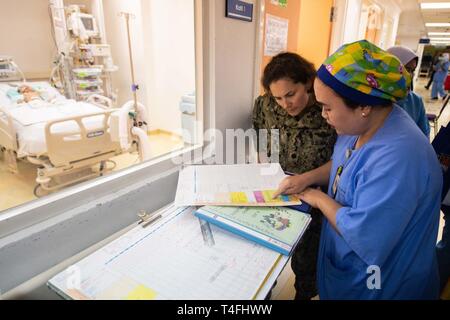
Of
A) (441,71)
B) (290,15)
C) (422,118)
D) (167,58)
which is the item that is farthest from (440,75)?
(290,15)

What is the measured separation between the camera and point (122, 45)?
16.4 feet

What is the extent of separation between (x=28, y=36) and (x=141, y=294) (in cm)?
515

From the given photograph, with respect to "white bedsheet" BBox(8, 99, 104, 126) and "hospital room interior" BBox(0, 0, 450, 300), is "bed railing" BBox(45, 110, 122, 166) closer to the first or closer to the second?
"hospital room interior" BBox(0, 0, 450, 300)

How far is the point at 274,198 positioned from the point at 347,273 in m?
0.37

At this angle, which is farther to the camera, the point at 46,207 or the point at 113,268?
the point at 46,207

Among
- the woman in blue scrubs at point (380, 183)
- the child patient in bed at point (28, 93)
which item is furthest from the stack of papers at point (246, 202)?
the child patient in bed at point (28, 93)

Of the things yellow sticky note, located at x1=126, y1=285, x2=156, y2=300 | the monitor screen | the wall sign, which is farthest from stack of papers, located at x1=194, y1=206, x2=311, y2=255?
the monitor screen

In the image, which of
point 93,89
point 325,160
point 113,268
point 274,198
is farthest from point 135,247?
point 93,89

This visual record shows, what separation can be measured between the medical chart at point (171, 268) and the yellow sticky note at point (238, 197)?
0.13 meters

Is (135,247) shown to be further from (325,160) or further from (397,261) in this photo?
(325,160)

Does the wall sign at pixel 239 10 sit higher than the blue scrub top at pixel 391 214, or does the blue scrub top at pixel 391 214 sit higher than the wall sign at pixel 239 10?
the wall sign at pixel 239 10

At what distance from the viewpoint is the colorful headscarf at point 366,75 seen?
0.78m

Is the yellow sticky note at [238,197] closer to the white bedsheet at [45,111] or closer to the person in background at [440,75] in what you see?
the white bedsheet at [45,111]

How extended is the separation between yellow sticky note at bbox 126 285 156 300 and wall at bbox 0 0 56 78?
501 cm
